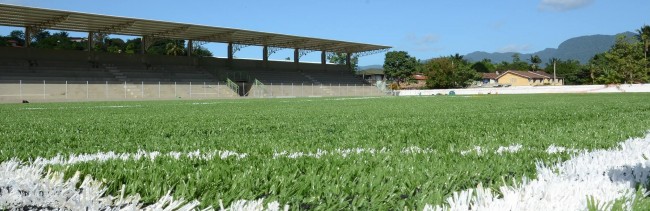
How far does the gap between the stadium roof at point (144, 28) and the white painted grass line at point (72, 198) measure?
28724 mm

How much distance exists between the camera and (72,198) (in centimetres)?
128

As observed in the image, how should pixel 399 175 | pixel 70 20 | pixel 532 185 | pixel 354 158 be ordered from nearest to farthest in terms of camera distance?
Answer: pixel 532 185 < pixel 399 175 < pixel 354 158 < pixel 70 20

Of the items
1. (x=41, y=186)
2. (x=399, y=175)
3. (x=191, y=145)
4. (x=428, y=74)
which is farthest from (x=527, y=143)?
(x=428, y=74)

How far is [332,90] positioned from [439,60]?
2630 centimetres

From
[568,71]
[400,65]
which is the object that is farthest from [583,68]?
[400,65]

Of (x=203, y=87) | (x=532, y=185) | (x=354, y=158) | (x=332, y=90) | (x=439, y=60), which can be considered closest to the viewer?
(x=532, y=185)

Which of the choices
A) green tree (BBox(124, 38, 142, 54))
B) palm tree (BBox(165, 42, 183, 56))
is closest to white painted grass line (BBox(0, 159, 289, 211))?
green tree (BBox(124, 38, 142, 54))

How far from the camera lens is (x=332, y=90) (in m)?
41.6

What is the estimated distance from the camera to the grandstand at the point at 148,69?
2848 cm

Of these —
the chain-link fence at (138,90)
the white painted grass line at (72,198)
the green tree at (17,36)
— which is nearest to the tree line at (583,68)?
the chain-link fence at (138,90)

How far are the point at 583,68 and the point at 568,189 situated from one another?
262 feet

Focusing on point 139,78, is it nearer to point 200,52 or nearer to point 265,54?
point 265,54

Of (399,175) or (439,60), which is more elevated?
(439,60)

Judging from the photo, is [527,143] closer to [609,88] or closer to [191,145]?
[191,145]
